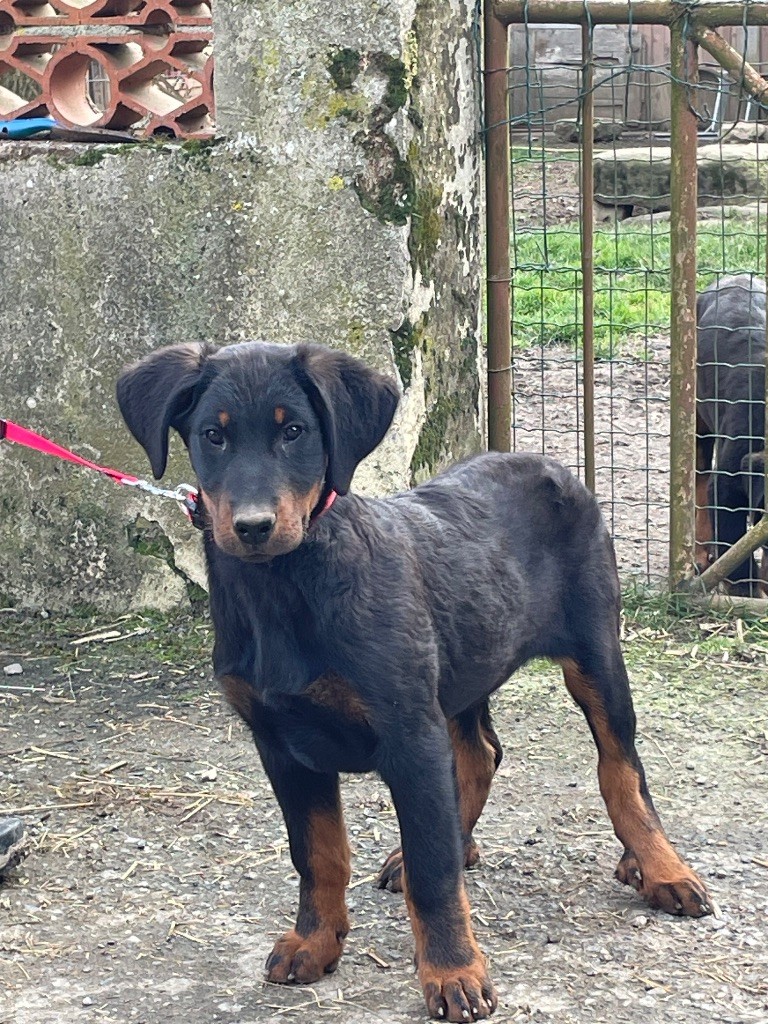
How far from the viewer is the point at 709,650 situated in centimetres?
641

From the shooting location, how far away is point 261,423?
141 inches

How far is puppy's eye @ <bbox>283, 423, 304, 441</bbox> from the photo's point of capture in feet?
11.8

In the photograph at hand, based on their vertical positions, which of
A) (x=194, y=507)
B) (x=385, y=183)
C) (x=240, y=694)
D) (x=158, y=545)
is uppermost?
(x=385, y=183)

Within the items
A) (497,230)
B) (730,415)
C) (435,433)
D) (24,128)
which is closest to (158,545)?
(435,433)

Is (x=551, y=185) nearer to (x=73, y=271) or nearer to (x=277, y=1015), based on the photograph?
(x=73, y=271)

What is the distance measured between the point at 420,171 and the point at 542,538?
231 cm

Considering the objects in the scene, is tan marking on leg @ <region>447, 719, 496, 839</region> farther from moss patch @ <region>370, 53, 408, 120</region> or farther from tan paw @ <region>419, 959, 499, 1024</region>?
moss patch @ <region>370, 53, 408, 120</region>

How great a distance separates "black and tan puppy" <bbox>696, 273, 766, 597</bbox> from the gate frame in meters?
0.24

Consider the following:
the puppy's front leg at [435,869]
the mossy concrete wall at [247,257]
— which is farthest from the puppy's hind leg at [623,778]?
the mossy concrete wall at [247,257]

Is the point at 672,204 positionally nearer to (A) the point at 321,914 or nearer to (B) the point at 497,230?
(B) the point at 497,230

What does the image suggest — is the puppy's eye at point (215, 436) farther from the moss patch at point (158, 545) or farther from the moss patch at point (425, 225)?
the moss patch at point (158, 545)

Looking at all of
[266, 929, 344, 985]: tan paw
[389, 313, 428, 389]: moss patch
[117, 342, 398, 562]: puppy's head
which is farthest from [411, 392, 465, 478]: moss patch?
[266, 929, 344, 985]: tan paw

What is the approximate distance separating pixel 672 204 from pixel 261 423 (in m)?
3.59

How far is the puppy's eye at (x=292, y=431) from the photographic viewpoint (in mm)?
3600
